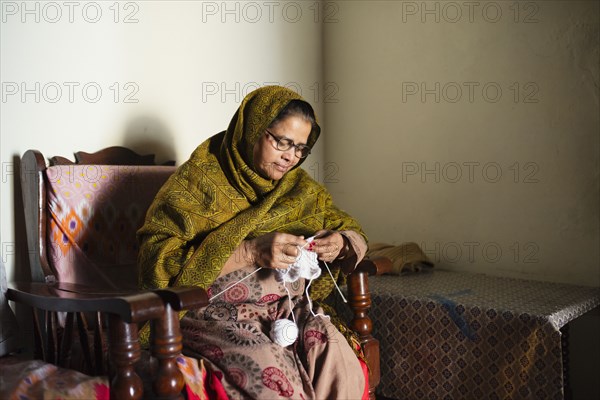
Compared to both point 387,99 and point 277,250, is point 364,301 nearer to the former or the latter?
point 277,250

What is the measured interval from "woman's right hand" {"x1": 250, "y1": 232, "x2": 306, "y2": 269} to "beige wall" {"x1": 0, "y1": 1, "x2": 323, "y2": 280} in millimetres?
848

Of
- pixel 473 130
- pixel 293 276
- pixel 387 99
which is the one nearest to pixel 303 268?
pixel 293 276

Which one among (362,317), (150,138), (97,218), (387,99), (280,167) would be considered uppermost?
(387,99)

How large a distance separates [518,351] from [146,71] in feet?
5.80

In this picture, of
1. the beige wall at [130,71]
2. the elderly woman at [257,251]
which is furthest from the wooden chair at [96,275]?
the elderly woman at [257,251]

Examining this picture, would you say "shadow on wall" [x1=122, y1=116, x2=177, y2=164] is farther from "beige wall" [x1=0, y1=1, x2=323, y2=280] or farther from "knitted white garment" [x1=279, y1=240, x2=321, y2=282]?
"knitted white garment" [x1=279, y1=240, x2=321, y2=282]

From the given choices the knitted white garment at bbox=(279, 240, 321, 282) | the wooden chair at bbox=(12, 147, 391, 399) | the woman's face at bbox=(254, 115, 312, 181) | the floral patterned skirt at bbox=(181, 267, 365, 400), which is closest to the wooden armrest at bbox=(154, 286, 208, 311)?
the wooden chair at bbox=(12, 147, 391, 399)

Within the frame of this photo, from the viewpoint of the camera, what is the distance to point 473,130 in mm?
2789

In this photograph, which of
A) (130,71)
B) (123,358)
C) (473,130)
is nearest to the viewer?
(123,358)

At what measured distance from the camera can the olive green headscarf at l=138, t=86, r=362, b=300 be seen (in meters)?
1.66

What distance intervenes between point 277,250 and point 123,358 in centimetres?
56

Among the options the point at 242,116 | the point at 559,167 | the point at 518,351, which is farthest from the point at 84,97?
the point at 559,167

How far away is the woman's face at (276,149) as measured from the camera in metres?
1.84

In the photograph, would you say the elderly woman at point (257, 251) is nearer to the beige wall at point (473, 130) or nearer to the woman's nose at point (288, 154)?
the woman's nose at point (288, 154)
